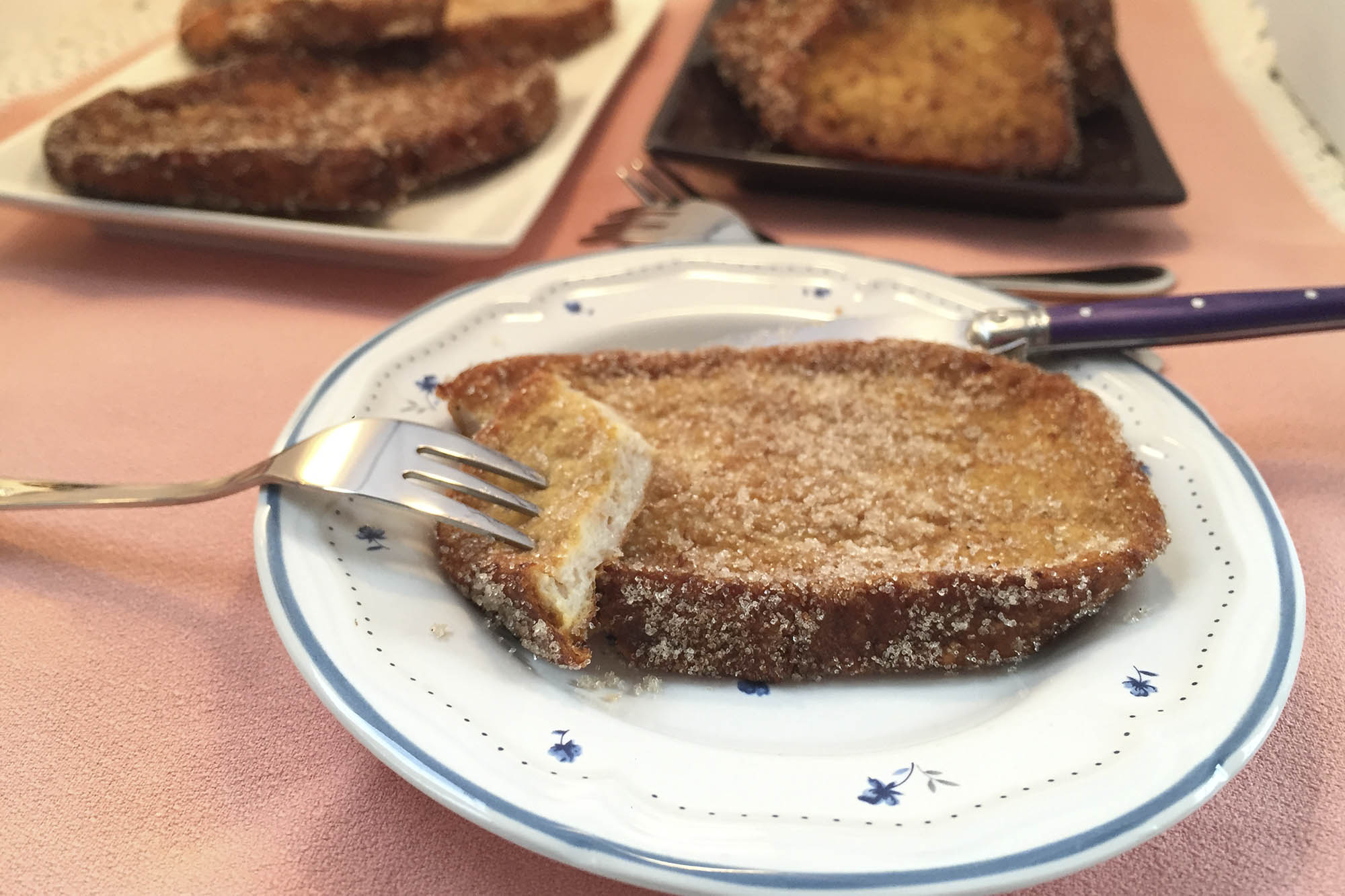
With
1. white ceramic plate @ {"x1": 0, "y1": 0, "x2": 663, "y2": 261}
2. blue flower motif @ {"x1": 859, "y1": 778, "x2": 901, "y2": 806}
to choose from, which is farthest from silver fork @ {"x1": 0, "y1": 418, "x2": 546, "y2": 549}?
white ceramic plate @ {"x1": 0, "y1": 0, "x2": 663, "y2": 261}

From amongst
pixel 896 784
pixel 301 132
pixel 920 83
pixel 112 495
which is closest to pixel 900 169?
pixel 920 83

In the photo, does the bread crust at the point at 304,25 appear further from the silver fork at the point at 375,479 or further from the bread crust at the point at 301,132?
the silver fork at the point at 375,479

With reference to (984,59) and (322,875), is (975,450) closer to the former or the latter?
(322,875)

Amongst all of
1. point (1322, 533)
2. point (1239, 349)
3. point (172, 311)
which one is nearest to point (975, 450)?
point (1322, 533)

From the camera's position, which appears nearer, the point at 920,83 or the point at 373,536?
the point at 373,536

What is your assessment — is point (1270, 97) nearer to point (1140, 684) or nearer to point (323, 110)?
point (1140, 684)

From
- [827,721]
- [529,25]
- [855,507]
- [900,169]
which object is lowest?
[827,721]
